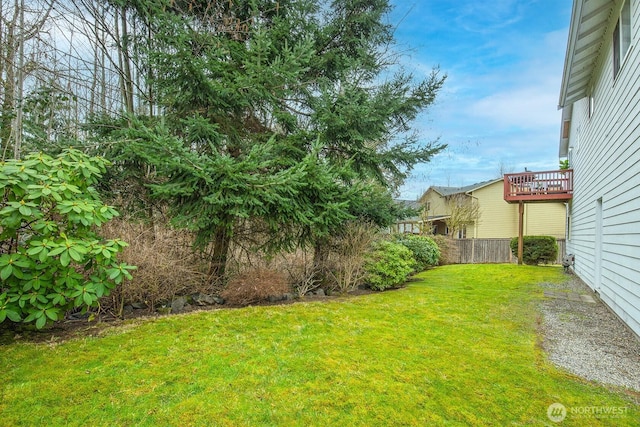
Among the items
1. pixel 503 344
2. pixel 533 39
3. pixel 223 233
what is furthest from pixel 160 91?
pixel 533 39

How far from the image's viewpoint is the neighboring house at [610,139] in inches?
189

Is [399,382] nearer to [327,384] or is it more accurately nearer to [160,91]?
[327,384]

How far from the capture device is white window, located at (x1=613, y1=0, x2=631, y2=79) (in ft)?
17.5

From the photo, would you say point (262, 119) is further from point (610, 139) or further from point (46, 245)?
point (610, 139)

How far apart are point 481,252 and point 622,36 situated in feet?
46.4

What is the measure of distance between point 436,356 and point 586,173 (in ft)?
31.0

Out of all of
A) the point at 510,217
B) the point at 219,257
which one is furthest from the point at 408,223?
the point at 219,257

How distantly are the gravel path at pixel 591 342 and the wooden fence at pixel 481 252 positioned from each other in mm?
11066

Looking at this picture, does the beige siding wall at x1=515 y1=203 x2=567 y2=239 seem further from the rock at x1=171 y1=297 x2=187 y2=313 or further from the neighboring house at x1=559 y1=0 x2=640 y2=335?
the rock at x1=171 y1=297 x2=187 y2=313

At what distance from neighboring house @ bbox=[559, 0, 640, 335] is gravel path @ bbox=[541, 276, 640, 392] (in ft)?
0.94

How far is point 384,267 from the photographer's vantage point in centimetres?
821

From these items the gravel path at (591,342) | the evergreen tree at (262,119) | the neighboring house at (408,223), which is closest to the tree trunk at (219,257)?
the evergreen tree at (262,119)

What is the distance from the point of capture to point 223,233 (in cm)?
647

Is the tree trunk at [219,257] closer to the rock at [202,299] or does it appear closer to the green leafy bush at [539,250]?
the rock at [202,299]
